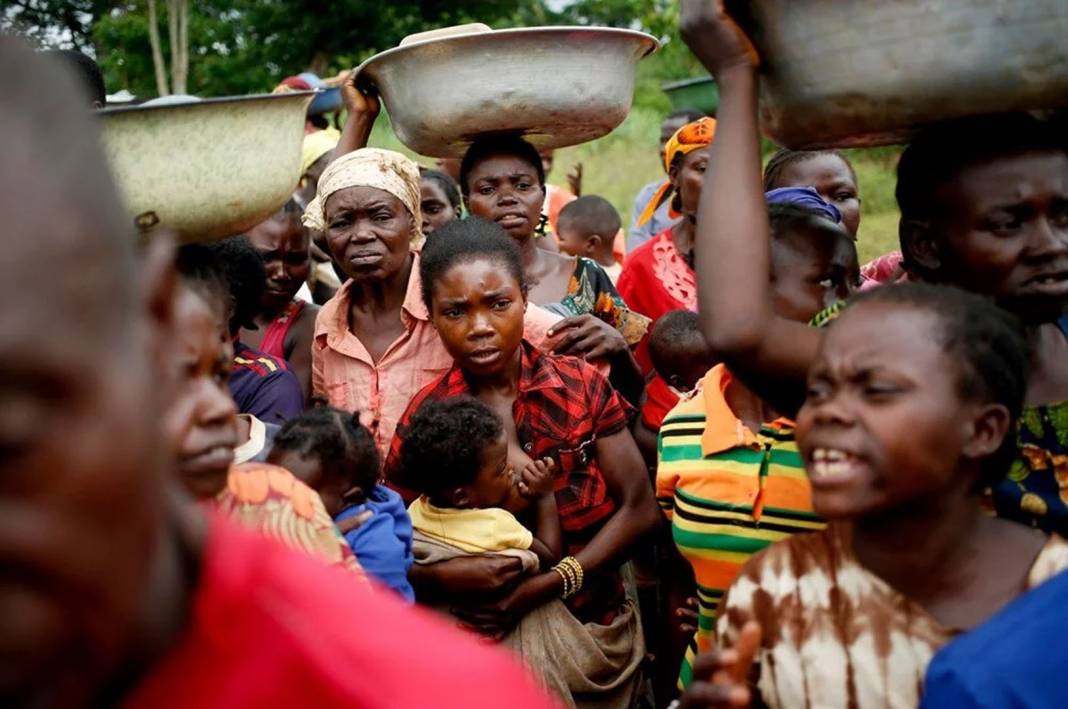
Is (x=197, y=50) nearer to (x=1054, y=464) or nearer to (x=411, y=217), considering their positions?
(x=411, y=217)

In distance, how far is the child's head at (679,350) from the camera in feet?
13.6

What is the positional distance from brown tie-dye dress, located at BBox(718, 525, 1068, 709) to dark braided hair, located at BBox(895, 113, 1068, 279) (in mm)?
669

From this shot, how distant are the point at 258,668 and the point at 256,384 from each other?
2.56 metres

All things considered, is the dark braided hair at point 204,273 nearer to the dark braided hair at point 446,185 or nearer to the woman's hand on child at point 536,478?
the woman's hand on child at point 536,478

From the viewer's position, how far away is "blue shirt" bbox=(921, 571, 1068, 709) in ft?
5.24

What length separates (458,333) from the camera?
346cm

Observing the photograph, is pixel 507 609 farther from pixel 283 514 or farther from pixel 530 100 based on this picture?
pixel 530 100

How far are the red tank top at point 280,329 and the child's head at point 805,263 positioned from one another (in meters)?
2.17

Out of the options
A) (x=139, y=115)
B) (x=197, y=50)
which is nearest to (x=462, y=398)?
(x=139, y=115)

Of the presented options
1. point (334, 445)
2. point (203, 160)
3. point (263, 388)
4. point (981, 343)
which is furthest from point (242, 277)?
point (981, 343)

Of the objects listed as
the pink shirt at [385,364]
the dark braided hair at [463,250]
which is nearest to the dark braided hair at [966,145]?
the dark braided hair at [463,250]

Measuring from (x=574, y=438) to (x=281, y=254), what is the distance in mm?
1658

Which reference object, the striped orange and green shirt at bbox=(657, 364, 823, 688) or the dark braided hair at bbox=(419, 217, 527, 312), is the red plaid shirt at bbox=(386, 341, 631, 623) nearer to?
the dark braided hair at bbox=(419, 217, 527, 312)

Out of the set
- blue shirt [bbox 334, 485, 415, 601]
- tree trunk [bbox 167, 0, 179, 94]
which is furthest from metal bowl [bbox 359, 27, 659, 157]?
tree trunk [bbox 167, 0, 179, 94]
